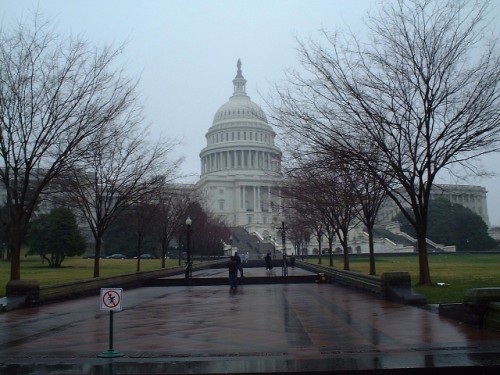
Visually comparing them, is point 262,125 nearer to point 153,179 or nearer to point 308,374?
point 153,179

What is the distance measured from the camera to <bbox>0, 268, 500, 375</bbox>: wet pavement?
8273 millimetres

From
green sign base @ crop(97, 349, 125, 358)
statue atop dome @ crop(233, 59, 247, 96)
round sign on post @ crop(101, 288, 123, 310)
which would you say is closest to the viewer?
green sign base @ crop(97, 349, 125, 358)

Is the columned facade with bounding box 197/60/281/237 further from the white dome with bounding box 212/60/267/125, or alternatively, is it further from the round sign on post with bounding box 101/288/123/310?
the round sign on post with bounding box 101/288/123/310

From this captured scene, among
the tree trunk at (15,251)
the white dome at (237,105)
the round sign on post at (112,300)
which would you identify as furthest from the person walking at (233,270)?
the white dome at (237,105)

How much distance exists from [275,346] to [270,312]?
5686 mm

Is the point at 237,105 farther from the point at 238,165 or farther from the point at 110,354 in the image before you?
the point at 110,354

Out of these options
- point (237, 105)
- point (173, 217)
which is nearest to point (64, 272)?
point (173, 217)

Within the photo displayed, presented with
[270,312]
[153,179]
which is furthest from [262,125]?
[270,312]

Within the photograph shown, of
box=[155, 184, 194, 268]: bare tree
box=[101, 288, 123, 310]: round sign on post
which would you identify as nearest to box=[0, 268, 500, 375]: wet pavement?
box=[101, 288, 123, 310]: round sign on post

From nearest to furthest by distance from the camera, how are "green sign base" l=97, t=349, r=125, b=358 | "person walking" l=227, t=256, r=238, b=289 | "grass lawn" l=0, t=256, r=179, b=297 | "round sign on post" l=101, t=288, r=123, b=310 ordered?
"green sign base" l=97, t=349, r=125, b=358
"round sign on post" l=101, t=288, r=123, b=310
"person walking" l=227, t=256, r=238, b=289
"grass lawn" l=0, t=256, r=179, b=297

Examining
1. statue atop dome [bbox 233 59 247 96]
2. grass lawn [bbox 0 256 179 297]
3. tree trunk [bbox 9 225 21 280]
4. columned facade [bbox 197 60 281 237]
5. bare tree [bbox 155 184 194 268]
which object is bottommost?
grass lawn [bbox 0 256 179 297]

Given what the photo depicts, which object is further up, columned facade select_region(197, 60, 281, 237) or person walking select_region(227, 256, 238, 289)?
columned facade select_region(197, 60, 281, 237)

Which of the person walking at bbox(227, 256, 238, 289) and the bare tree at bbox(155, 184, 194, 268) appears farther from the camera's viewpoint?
the bare tree at bbox(155, 184, 194, 268)

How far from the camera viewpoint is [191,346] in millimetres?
10086
